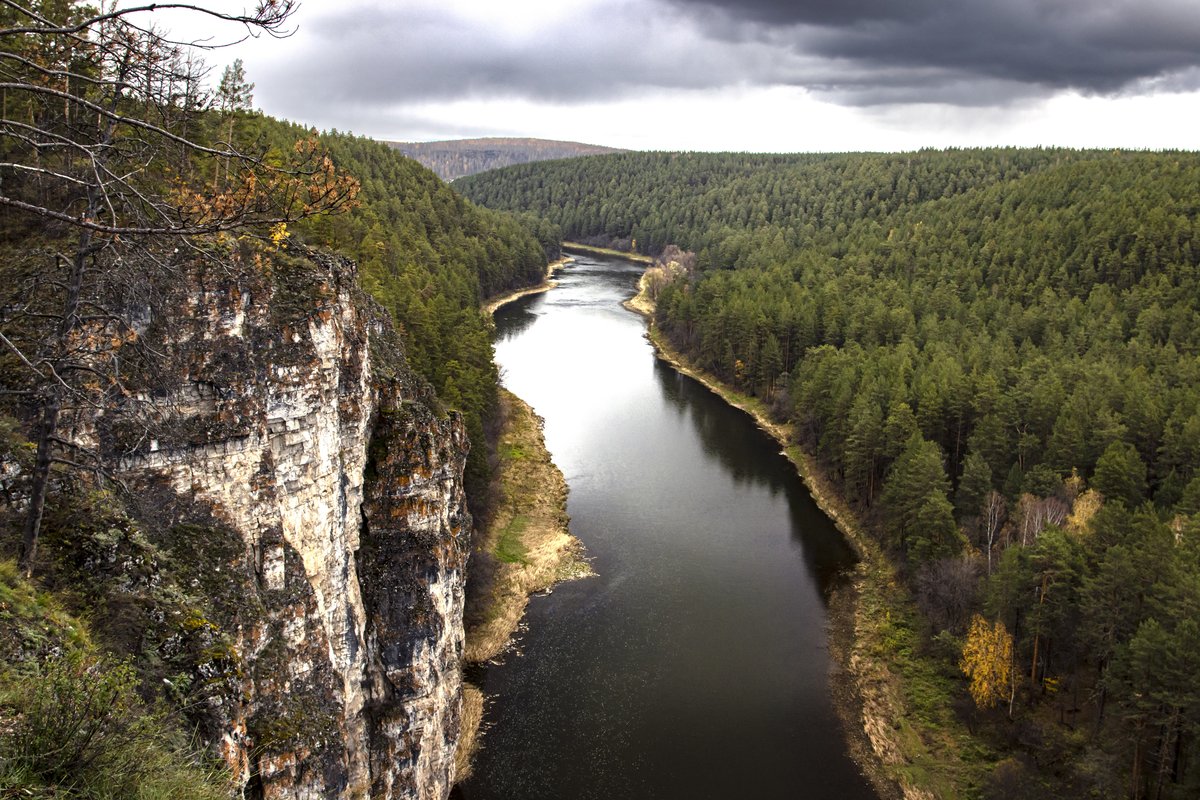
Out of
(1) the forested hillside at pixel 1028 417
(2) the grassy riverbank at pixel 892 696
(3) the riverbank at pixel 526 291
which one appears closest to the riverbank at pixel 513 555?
(2) the grassy riverbank at pixel 892 696

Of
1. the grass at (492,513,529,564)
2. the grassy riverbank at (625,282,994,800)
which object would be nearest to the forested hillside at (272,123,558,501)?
the grass at (492,513,529,564)

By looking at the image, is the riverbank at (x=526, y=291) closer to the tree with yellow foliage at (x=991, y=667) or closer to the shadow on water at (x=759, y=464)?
the shadow on water at (x=759, y=464)

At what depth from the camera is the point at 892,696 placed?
3166 cm

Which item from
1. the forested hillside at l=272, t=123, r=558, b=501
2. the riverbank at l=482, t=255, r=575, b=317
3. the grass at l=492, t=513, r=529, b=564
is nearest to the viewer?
the grass at l=492, t=513, r=529, b=564

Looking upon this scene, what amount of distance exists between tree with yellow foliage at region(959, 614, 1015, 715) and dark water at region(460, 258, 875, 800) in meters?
5.67

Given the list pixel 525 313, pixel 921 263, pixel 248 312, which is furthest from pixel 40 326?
pixel 921 263

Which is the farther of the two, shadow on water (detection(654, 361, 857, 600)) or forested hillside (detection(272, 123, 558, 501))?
forested hillside (detection(272, 123, 558, 501))

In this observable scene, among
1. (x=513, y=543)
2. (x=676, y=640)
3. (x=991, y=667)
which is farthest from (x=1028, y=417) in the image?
(x=513, y=543)

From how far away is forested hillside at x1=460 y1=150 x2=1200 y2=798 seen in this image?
2678cm

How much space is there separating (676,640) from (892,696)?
9036mm

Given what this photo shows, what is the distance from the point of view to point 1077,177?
4018 inches

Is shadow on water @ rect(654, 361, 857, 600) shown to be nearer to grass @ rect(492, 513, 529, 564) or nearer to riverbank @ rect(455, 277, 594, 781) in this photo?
riverbank @ rect(455, 277, 594, 781)

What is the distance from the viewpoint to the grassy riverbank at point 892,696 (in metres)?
27.8

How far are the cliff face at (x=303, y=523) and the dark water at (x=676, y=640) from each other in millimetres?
5383
